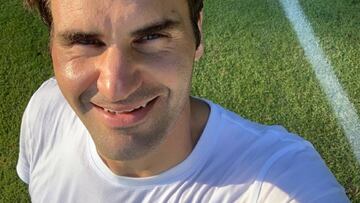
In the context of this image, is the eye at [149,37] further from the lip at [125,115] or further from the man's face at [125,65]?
the lip at [125,115]

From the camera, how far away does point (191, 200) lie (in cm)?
195

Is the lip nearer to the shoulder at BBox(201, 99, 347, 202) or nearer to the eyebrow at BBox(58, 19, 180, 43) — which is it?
the eyebrow at BBox(58, 19, 180, 43)

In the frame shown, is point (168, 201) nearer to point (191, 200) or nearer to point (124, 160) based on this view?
point (191, 200)

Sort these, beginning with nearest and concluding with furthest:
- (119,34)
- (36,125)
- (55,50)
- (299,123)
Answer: (119,34)
(55,50)
(36,125)
(299,123)

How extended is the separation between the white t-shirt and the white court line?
5.54 ft

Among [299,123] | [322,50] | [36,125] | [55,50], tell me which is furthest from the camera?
[322,50]

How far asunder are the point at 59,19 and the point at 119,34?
202mm

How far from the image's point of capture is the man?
169 centimetres

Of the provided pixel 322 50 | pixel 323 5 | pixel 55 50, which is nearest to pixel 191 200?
pixel 55 50

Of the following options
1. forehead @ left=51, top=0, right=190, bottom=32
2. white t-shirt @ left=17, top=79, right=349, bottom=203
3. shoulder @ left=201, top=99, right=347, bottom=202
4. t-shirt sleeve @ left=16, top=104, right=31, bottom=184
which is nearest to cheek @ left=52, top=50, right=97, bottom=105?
forehead @ left=51, top=0, right=190, bottom=32

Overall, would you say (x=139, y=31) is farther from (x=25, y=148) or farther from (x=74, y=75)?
(x=25, y=148)

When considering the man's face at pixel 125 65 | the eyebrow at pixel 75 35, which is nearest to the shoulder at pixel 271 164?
the man's face at pixel 125 65

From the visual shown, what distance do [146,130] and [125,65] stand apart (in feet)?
0.71

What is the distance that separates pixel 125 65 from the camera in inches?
66.2
